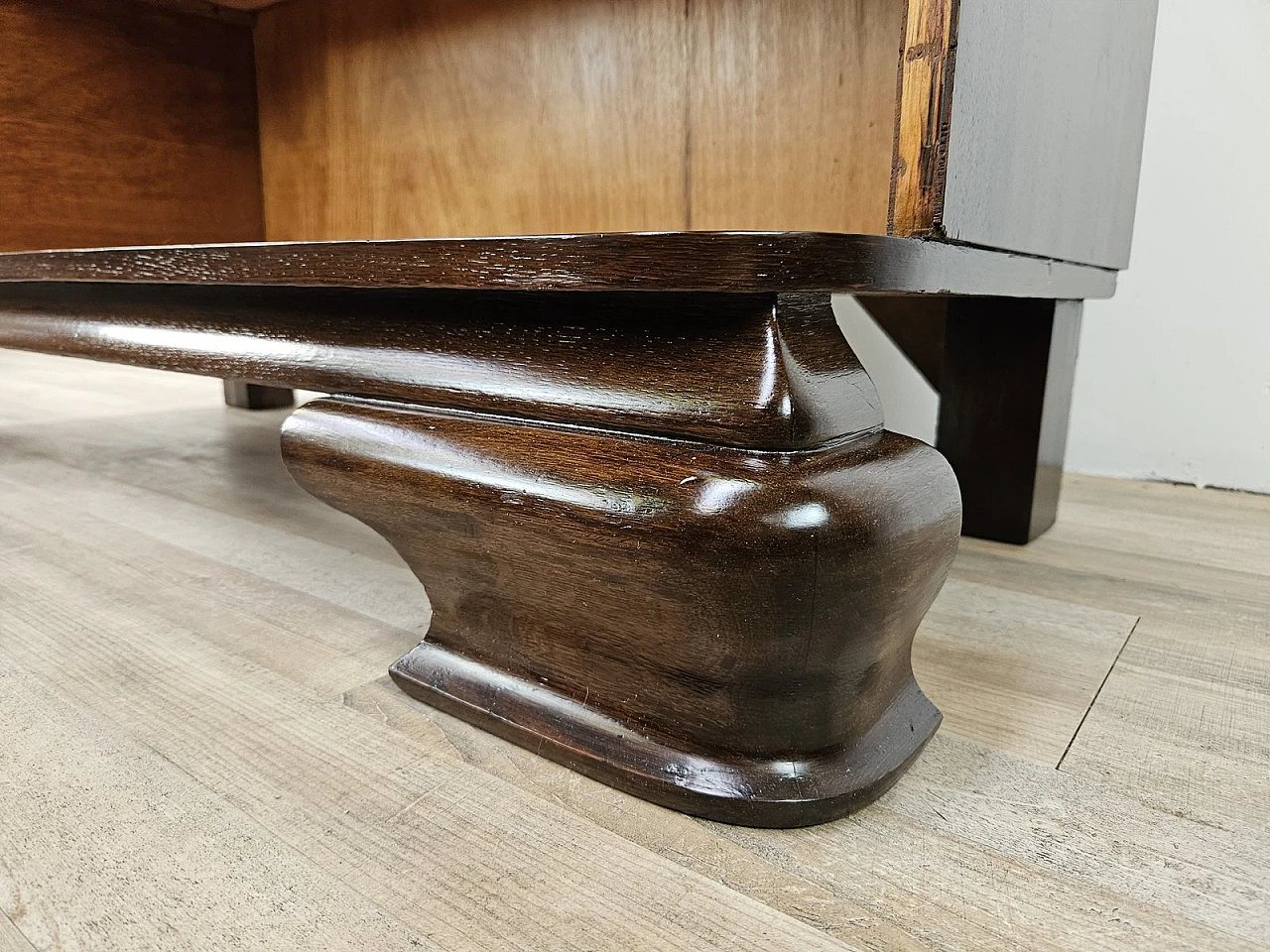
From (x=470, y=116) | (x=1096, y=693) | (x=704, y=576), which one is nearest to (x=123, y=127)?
(x=470, y=116)

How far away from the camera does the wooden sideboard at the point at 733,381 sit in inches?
14.8

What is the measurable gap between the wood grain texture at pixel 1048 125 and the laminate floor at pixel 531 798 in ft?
0.91

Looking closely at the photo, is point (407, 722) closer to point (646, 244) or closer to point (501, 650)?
point (501, 650)

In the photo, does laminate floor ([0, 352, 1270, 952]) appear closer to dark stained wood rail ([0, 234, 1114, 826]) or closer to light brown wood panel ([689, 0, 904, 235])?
dark stained wood rail ([0, 234, 1114, 826])

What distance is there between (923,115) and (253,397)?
1.52 m

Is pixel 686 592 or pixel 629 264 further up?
pixel 629 264

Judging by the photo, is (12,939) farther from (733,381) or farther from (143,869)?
(733,381)

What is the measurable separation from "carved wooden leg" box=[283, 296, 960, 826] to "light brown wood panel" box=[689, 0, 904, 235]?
514 mm

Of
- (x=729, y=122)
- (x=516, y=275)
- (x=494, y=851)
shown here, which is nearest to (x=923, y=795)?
(x=494, y=851)

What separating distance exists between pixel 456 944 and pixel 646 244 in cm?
28

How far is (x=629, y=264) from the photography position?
1.17 feet

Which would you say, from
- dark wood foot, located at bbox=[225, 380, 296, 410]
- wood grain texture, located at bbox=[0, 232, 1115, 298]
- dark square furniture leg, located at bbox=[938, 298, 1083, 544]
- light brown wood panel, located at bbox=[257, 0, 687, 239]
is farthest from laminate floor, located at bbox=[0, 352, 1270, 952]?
dark wood foot, located at bbox=[225, 380, 296, 410]

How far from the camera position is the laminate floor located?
0.34 metres

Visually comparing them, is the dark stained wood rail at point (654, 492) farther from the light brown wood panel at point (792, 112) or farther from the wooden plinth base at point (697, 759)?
the light brown wood panel at point (792, 112)
